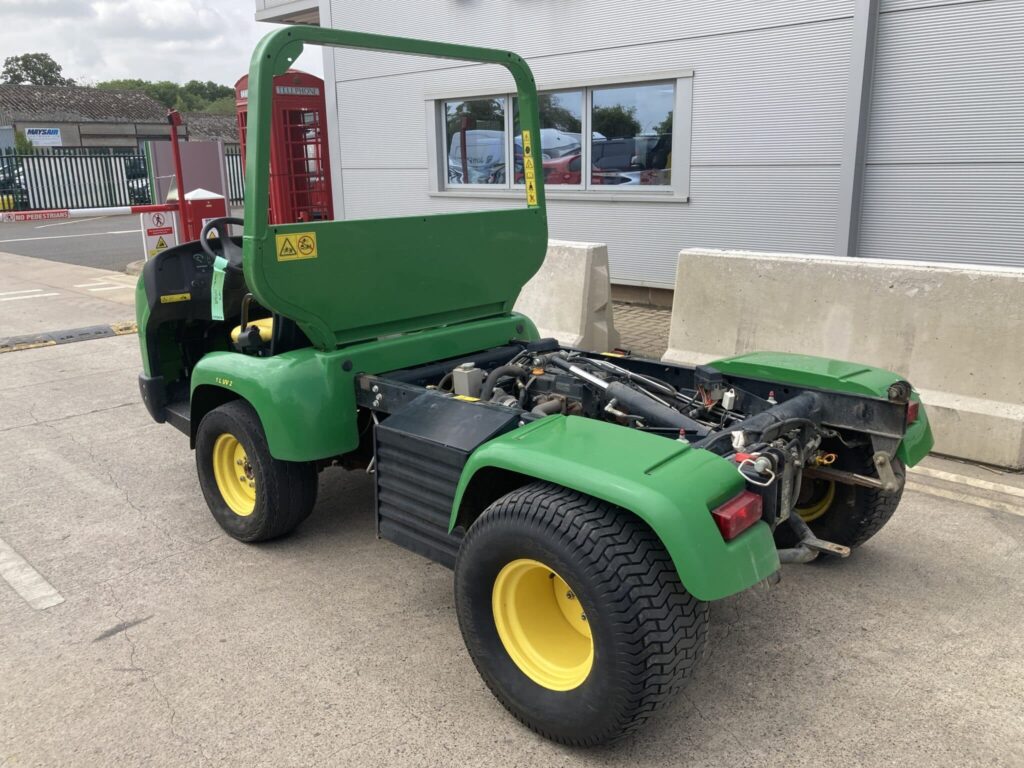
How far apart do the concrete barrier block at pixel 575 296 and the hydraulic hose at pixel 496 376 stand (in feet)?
10.2

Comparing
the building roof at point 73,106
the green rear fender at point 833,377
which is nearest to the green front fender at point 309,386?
the green rear fender at point 833,377

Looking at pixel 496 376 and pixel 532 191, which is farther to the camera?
pixel 532 191

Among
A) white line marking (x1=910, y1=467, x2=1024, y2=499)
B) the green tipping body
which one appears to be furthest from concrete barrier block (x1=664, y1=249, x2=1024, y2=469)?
the green tipping body

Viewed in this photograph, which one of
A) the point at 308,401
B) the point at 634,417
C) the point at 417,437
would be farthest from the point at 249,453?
the point at 634,417

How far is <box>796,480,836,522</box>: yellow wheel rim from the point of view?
3.72 metres

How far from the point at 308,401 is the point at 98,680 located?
1.31 meters

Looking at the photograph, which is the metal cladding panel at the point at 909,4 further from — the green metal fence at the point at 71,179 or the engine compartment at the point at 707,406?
the green metal fence at the point at 71,179

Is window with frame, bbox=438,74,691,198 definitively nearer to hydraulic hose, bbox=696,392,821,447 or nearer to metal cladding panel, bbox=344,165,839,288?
metal cladding panel, bbox=344,165,839,288

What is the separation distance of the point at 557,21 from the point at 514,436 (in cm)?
824

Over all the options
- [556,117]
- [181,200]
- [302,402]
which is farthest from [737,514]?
[181,200]

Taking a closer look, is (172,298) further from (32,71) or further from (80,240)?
(32,71)

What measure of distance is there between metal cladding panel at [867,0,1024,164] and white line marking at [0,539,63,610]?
7.21 m

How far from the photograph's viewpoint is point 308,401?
3656 millimetres

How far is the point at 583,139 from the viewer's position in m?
9.91
